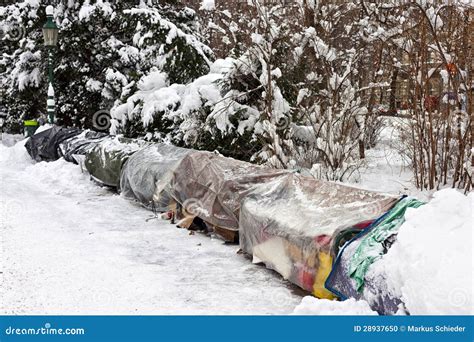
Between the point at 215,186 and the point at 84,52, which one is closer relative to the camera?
the point at 215,186

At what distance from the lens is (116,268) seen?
5230 mm

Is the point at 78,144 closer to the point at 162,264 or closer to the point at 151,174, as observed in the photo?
the point at 151,174

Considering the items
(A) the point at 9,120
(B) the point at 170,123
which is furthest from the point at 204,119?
(A) the point at 9,120

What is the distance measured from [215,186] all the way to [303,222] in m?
1.84

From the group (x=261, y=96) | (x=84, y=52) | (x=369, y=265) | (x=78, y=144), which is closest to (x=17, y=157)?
(x=78, y=144)

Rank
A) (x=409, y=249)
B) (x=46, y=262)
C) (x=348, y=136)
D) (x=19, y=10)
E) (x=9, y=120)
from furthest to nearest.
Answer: (x=9, y=120) < (x=19, y=10) < (x=348, y=136) < (x=46, y=262) < (x=409, y=249)

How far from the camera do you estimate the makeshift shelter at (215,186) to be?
20.4 ft

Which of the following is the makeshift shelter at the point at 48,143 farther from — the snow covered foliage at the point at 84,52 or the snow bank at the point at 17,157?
the snow covered foliage at the point at 84,52

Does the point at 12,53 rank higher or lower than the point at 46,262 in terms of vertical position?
higher

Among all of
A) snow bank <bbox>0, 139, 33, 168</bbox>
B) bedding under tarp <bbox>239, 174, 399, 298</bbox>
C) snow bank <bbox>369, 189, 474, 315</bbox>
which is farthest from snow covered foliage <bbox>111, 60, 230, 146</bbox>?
snow bank <bbox>369, 189, 474, 315</bbox>

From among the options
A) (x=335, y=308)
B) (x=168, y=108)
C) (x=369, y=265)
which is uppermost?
(x=168, y=108)

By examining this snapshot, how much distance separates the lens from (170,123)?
11.6 meters
